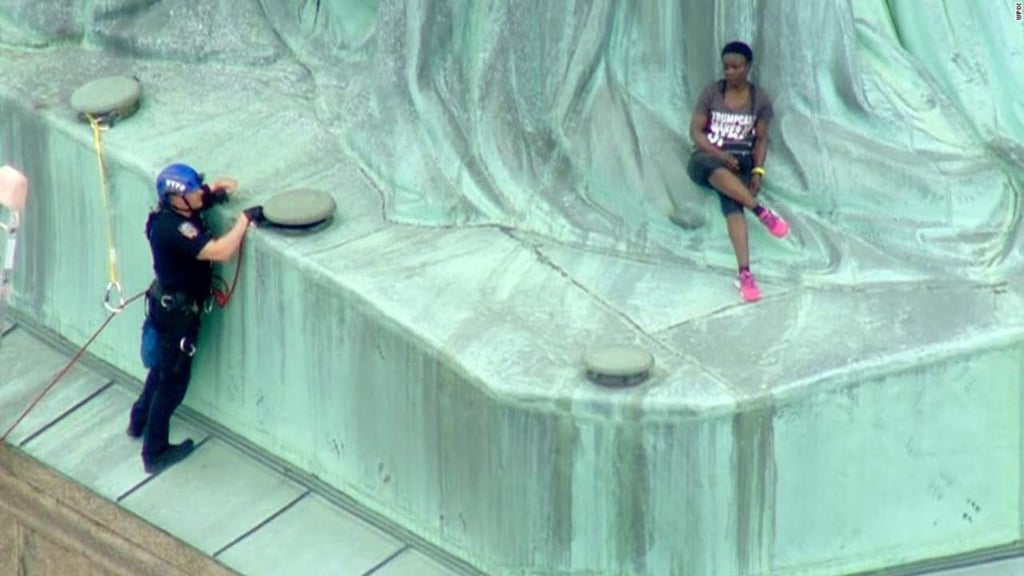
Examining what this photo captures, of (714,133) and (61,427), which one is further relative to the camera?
(61,427)

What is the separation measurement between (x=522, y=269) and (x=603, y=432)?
1.03 meters

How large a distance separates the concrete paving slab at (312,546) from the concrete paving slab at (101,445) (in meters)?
0.73

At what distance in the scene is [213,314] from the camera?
61.6ft

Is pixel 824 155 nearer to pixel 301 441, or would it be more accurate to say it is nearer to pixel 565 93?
pixel 565 93

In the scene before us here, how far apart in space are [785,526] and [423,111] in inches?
93.2

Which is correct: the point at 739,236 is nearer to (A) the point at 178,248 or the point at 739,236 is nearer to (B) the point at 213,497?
(A) the point at 178,248

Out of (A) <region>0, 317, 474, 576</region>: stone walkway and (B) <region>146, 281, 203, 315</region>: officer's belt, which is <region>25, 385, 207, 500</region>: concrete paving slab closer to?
(A) <region>0, 317, 474, 576</region>: stone walkway

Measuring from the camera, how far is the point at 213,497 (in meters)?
18.7

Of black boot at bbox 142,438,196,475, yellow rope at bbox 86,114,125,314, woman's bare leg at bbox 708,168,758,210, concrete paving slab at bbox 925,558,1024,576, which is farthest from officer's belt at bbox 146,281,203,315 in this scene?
concrete paving slab at bbox 925,558,1024,576

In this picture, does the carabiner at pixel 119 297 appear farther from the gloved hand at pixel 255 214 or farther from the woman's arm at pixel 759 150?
the woman's arm at pixel 759 150

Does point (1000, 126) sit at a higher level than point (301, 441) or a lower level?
higher

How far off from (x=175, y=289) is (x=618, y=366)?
6.96ft

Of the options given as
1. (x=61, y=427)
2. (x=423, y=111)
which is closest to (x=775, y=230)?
(x=423, y=111)

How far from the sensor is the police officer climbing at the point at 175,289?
18328 mm
